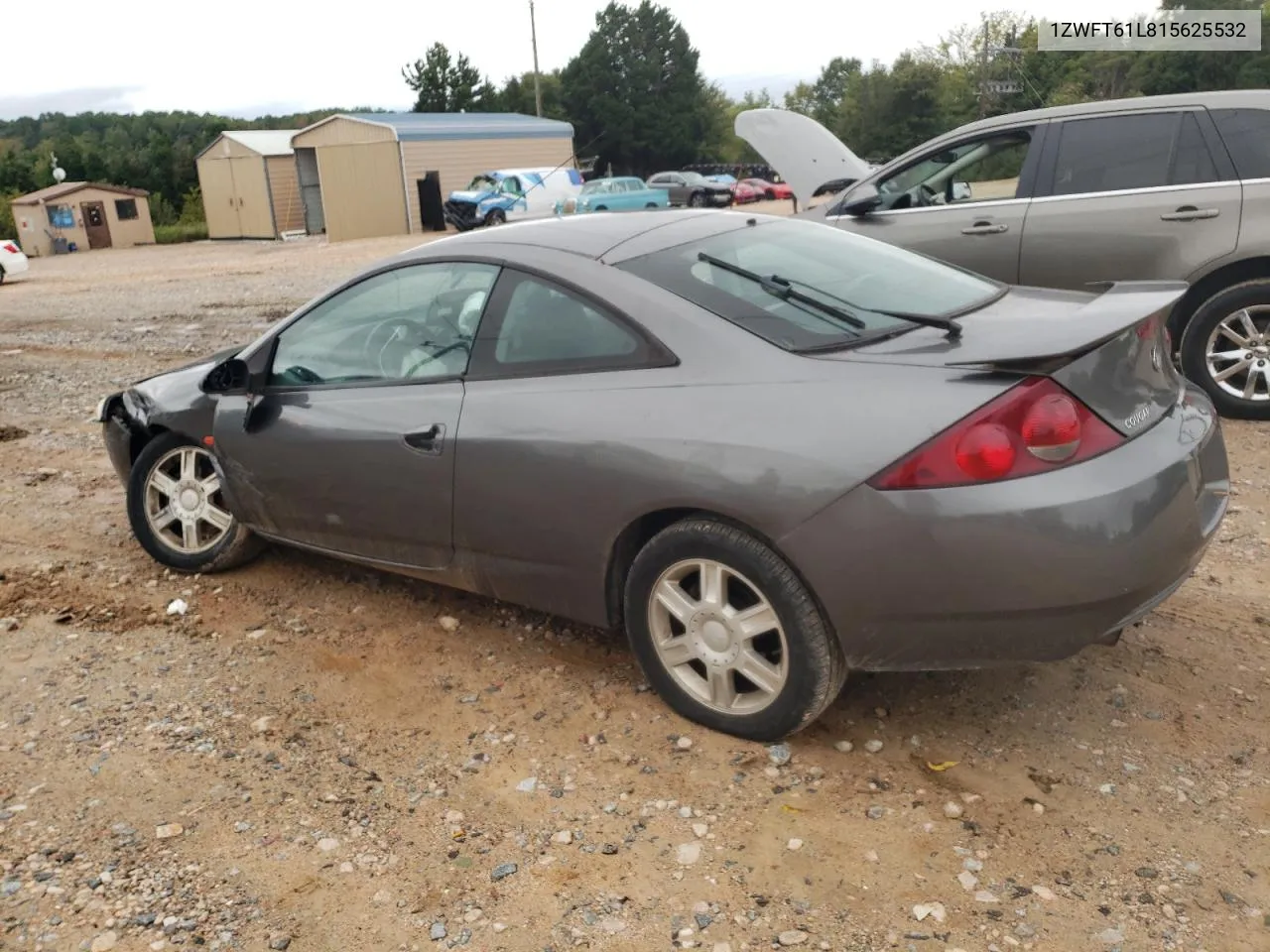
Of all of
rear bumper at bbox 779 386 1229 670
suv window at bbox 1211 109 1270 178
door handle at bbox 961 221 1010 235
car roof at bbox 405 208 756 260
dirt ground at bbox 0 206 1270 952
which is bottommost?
dirt ground at bbox 0 206 1270 952

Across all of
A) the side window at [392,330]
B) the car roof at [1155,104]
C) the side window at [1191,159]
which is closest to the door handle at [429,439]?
the side window at [392,330]

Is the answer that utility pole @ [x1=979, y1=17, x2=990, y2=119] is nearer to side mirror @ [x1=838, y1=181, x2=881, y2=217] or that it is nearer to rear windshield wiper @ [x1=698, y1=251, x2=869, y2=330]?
side mirror @ [x1=838, y1=181, x2=881, y2=217]

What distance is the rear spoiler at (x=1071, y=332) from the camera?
289 cm

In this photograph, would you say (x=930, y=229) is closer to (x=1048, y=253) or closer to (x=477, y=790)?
(x=1048, y=253)

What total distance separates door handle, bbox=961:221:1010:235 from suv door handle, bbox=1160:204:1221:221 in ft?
2.99

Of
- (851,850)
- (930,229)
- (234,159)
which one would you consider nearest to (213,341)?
(930,229)

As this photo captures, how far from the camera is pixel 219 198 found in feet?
152

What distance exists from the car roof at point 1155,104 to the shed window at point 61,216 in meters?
42.0

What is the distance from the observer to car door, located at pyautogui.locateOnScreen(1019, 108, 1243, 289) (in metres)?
6.33

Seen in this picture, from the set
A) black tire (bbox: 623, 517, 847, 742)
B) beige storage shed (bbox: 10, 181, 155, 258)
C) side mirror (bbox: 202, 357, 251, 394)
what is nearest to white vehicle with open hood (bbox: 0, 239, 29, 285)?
beige storage shed (bbox: 10, 181, 155, 258)

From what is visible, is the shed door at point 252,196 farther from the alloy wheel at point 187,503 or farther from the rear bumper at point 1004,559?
the rear bumper at point 1004,559

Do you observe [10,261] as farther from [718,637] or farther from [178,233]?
[718,637]

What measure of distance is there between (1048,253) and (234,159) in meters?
44.2

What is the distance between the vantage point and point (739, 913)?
8.71 feet
